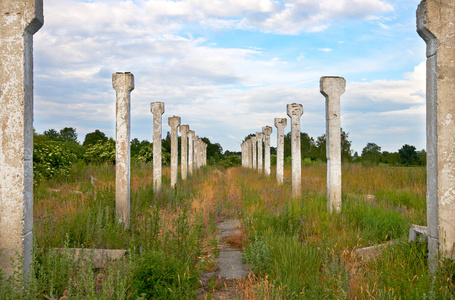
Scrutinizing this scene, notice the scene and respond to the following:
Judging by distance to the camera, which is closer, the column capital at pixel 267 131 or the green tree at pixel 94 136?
the column capital at pixel 267 131

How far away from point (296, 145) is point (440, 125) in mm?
7719

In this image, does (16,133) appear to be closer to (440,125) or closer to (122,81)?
(122,81)

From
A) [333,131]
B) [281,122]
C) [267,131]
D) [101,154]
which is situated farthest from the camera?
[101,154]

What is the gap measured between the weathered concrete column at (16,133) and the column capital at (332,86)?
6.53 meters

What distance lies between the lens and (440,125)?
15.4 ft

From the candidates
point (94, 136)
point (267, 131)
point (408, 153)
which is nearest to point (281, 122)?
point (267, 131)

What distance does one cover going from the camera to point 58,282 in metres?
4.41

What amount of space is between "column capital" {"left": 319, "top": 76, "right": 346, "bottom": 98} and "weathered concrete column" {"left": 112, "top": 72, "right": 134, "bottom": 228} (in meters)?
4.62

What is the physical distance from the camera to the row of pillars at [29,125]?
4438mm

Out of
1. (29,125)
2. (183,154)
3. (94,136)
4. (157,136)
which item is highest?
(94,136)

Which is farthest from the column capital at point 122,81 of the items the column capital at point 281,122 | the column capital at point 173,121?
A: the column capital at point 281,122

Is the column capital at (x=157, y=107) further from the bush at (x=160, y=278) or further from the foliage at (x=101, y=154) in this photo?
the foliage at (x=101, y=154)

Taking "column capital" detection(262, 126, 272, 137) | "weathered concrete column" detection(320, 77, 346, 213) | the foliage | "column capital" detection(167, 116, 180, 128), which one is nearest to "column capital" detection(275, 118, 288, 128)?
"column capital" detection(167, 116, 180, 128)

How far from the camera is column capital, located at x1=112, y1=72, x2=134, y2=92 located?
26.0ft
